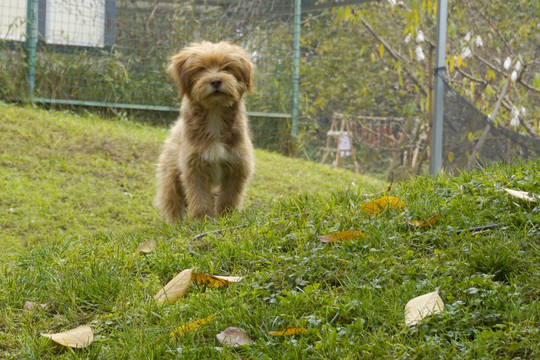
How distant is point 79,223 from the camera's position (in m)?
7.39

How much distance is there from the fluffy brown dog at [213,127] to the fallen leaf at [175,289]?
7.80ft

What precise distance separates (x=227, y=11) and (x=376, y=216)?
9805mm

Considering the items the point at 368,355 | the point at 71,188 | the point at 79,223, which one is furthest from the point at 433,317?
the point at 71,188

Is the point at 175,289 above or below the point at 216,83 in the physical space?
below

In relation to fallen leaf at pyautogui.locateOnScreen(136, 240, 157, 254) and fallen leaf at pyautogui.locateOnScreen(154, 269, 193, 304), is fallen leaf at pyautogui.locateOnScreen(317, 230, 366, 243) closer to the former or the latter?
fallen leaf at pyautogui.locateOnScreen(154, 269, 193, 304)

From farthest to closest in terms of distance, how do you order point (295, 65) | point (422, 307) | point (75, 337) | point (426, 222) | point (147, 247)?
1. point (295, 65)
2. point (147, 247)
3. point (426, 222)
4. point (75, 337)
5. point (422, 307)

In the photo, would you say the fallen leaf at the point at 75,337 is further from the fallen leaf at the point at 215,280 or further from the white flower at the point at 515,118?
the white flower at the point at 515,118

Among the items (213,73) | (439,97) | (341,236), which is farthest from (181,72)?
(341,236)

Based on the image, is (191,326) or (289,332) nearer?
(289,332)

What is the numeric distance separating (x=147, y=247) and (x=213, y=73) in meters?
2.12

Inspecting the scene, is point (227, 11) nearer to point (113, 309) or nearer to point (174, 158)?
point (174, 158)

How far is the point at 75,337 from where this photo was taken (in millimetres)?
3014

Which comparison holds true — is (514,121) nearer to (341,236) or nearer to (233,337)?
(341,236)

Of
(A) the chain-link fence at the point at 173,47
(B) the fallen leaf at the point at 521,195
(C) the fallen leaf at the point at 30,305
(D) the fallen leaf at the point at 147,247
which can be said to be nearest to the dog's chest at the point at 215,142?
(D) the fallen leaf at the point at 147,247
